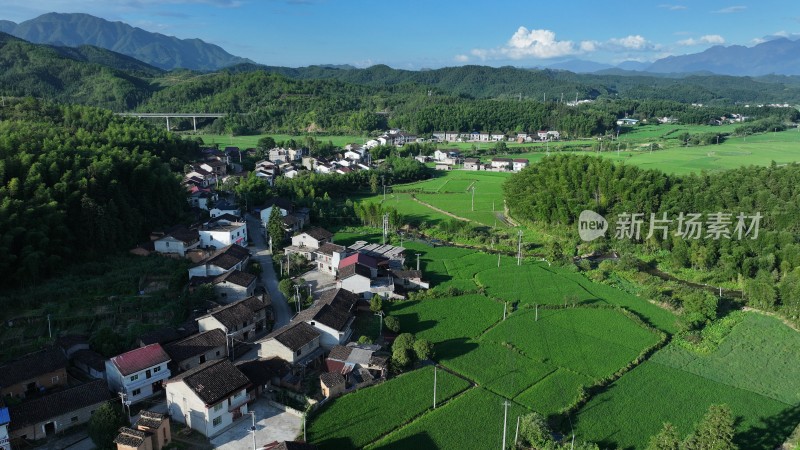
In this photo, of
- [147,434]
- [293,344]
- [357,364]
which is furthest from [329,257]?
[147,434]

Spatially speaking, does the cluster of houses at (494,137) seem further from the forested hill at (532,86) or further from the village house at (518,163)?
the forested hill at (532,86)

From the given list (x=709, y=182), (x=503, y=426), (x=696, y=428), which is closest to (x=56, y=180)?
(x=503, y=426)

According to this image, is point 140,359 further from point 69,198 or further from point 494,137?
point 494,137

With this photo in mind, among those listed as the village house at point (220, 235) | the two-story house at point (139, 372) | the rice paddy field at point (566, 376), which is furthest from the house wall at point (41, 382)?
the village house at point (220, 235)

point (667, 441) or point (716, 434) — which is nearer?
point (667, 441)

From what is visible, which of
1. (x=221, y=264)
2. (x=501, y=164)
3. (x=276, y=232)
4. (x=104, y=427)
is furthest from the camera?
(x=501, y=164)

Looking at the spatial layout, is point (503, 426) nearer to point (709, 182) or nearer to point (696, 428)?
point (696, 428)
